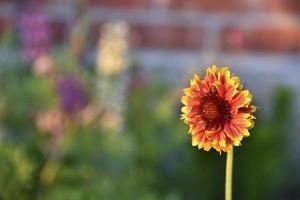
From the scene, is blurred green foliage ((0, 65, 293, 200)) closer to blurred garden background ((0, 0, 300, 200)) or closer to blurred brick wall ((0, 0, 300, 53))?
blurred garden background ((0, 0, 300, 200))

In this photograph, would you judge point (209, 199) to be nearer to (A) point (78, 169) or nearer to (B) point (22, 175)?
(A) point (78, 169)

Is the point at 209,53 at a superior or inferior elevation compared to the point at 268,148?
superior

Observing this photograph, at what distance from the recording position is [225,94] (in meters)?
0.61

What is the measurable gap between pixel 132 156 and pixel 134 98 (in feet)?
1.69

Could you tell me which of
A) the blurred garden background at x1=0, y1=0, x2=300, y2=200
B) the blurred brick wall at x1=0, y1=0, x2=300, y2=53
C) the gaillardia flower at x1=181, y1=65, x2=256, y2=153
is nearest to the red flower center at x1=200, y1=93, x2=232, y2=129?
the gaillardia flower at x1=181, y1=65, x2=256, y2=153

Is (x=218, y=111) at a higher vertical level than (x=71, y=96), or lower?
higher

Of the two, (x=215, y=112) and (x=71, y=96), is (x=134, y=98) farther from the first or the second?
(x=215, y=112)

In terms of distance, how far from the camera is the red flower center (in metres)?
0.61

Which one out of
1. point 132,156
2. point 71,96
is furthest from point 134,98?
point 71,96

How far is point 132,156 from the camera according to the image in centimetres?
269

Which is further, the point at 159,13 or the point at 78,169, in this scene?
the point at 159,13

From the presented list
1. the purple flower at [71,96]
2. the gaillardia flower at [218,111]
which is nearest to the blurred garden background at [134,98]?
the purple flower at [71,96]

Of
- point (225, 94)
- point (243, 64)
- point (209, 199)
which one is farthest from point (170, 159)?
point (225, 94)

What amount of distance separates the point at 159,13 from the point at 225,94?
143 inches
